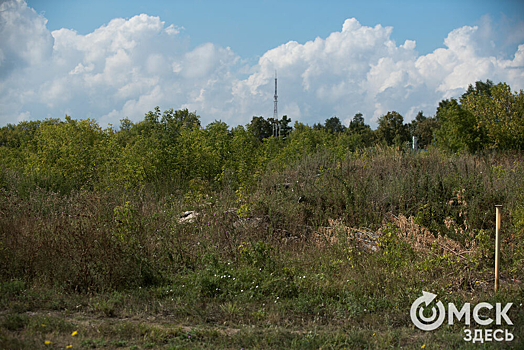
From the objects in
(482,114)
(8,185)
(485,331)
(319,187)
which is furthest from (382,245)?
(482,114)

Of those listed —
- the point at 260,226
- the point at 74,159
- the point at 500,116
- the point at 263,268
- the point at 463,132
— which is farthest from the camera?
the point at 463,132

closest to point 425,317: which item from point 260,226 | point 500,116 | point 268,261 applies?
point 268,261

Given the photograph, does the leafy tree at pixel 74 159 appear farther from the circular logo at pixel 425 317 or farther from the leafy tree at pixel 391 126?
the leafy tree at pixel 391 126

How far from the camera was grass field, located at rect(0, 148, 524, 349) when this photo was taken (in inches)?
154

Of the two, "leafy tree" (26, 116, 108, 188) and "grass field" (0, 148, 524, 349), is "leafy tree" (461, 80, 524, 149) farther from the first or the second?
"leafy tree" (26, 116, 108, 188)

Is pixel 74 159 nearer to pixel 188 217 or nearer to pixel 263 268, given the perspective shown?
pixel 188 217

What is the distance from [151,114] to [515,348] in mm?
10660

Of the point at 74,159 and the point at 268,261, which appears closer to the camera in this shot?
the point at 268,261

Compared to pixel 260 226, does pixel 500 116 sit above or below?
above

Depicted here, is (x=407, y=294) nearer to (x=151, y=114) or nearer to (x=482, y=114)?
(x=151, y=114)

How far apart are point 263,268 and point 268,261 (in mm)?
129

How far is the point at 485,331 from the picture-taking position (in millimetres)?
3953

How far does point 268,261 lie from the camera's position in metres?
5.57

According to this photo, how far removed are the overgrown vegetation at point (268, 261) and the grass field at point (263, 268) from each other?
2 cm
